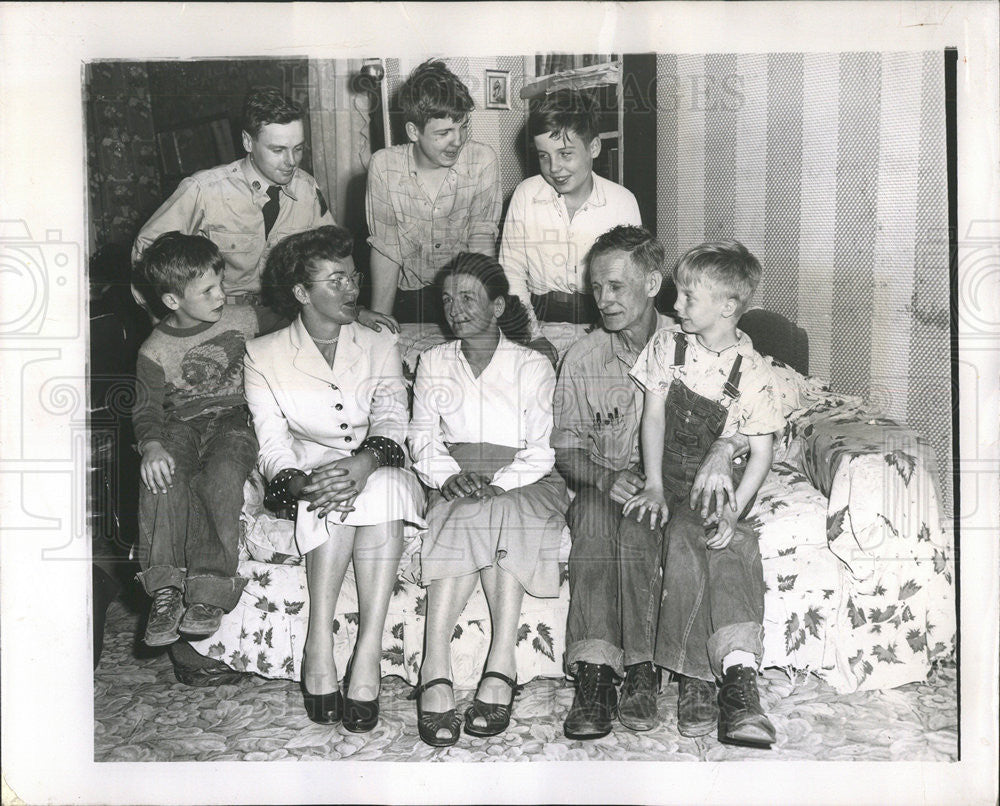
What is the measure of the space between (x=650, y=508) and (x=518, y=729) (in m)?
0.63

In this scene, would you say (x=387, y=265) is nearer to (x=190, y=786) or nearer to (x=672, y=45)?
(x=672, y=45)

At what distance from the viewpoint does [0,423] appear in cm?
244

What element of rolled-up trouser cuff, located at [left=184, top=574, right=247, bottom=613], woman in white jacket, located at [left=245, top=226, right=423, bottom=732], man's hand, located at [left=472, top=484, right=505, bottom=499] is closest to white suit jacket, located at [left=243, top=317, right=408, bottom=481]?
woman in white jacket, located at [left=245, top=226, right=423, bottom=732]

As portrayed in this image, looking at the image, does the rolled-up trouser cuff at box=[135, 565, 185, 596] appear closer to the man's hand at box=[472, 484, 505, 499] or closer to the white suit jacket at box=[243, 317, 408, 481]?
the white suit jacket at box=[243, 317, 408, 481]

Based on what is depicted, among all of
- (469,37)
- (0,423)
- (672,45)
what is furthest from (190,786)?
(672,45)

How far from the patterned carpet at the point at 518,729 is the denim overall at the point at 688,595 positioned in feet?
0.53

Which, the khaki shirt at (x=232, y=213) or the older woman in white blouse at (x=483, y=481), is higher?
the khaki shirt at (x=232, y=213)

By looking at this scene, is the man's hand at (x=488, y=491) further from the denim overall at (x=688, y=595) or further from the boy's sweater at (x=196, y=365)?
the boy's sweater at (x=196, y=365)

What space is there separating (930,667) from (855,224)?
44.9 inches

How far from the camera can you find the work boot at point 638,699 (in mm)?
2373

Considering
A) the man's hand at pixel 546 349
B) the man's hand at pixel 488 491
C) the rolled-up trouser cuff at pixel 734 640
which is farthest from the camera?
the man's hand at pixel 546 349

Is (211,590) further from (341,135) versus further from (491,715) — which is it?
(341,135)

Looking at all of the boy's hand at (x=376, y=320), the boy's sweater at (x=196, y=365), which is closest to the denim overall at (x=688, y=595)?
the boy's hand at (x=376, y=320)

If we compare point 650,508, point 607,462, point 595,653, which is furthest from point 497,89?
point 595,653
